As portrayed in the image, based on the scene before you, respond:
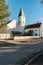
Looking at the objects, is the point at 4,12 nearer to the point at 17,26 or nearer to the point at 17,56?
the point at 17,56

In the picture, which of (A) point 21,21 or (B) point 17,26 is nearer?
(B) point 17,26

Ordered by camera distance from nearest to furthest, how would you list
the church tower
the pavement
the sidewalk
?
the pavement → the sidewalk → the church tower

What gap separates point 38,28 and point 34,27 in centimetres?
304

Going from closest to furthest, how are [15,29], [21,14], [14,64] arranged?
[14,64] → [15,29] → [21,14]

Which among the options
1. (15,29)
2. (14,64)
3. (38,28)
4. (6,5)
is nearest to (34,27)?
(38,28)

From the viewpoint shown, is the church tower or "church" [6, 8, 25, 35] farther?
the church tower

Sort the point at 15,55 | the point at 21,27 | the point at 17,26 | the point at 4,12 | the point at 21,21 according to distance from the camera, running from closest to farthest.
Result: the point at 15,55, the point at 4,12, the point at 17,26, the point at 21,27, the point at 21,21

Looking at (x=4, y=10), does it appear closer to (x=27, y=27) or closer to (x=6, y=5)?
(x=6, y=5)

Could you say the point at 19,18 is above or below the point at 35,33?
above

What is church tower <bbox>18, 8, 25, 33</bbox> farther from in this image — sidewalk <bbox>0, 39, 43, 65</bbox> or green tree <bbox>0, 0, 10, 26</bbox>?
sidewalk <bbox>0, 39, 43, 65</bbox>

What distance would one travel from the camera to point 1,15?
124 feet

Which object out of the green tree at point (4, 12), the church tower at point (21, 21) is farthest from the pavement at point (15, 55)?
the church tower at point (21, 21)

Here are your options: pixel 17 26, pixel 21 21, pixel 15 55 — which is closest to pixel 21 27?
pixel 21 21

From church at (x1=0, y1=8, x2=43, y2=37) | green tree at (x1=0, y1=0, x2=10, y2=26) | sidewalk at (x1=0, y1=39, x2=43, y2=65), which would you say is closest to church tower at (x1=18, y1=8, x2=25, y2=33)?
church at (x1=0, y1=8, x2=43, y2=37)
